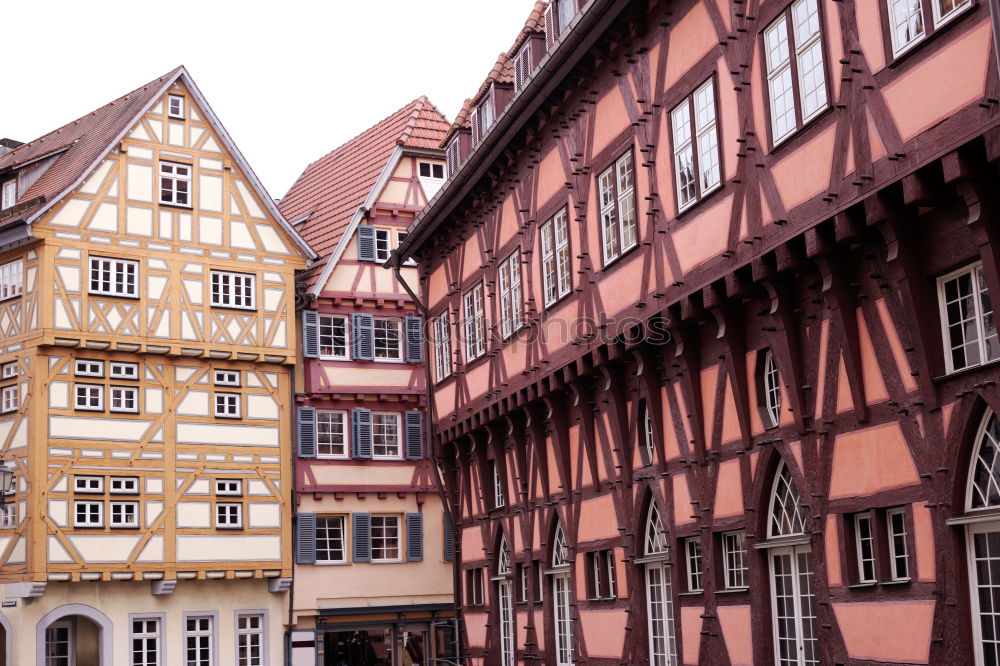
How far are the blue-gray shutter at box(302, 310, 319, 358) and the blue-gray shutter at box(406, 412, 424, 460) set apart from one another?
2.71 metres

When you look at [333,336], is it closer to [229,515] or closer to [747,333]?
[229,515]

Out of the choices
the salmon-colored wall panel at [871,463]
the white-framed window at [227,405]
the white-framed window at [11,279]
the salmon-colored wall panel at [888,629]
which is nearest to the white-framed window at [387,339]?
the white-framed window at [227,405]

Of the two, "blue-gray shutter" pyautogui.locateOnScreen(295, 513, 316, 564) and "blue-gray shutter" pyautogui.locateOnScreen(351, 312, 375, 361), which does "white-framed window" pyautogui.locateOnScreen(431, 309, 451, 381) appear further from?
"blue-gray shutter" pyautogui.locateOnScreen(295, 513, 316, 564)

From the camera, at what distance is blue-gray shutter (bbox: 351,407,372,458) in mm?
31109

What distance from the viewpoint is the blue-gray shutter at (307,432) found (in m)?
30.5

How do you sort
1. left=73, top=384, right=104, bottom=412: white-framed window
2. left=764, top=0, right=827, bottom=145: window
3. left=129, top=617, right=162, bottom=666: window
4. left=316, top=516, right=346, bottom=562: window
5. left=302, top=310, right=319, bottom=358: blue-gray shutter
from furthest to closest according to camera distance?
left=302, top=310, right=319, bottom=358: blue-gray shutter < left=316, top=516, right=346, bottom=562: window < left=129, top=617, right=162, bottom=666: window < left=73, top=384, right=104, bottom=412: white-framed window < left=764, top=0, right=827, bottom=145: window

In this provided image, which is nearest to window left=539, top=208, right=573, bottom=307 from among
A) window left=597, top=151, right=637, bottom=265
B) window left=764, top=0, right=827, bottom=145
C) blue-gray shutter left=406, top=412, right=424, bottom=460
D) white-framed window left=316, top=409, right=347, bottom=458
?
window left=597, top=151, right=637, bottom=265

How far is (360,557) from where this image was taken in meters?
30.8

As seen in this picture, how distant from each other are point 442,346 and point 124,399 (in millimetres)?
6843

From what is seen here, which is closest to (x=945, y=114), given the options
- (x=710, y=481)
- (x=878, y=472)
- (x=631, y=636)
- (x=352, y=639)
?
(x=878, y=472)

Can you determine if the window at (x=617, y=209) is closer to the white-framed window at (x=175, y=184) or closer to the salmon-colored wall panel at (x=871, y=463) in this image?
the salmon-colored wall panel at (x=871, y=463)

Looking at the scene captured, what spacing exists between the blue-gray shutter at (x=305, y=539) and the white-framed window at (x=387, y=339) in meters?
4.18

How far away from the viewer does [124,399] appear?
28.5 metres

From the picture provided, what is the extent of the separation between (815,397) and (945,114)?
11.9 feet
